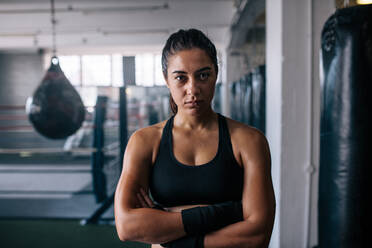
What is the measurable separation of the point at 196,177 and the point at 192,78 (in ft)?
0.99

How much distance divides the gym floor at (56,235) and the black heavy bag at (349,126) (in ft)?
6.18

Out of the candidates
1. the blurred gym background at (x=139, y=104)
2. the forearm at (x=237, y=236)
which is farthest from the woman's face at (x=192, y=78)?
the forearm at (x=237, y=236)

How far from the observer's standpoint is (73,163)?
734cm

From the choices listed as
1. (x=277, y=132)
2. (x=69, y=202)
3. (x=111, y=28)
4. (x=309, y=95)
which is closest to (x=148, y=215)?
(x=277, y=132)

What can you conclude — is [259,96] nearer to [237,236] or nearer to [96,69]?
[237,236]

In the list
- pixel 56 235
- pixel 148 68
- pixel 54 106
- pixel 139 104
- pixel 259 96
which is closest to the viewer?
pixel 259 96

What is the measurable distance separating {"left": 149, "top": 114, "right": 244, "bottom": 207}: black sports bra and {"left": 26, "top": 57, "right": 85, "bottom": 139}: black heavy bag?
2.33 meters

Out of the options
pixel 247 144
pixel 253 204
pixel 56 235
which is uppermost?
pixel 247 144

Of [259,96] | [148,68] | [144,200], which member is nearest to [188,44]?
[144,200]

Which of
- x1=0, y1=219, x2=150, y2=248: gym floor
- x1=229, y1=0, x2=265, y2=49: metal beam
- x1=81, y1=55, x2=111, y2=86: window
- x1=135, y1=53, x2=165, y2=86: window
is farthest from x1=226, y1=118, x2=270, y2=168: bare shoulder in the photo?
x1=81, y1=55, x2=111, y2=86: window

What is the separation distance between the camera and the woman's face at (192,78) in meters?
0.97

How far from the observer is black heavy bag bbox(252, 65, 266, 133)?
2172 mm

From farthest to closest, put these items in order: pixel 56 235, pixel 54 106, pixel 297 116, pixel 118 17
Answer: pixel 118 17, pixel 54 106, pixel 56 235, pixel 297 116

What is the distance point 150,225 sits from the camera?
3.16 feet
